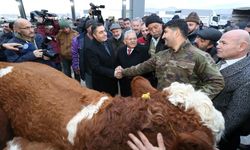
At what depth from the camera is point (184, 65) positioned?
8.52ft

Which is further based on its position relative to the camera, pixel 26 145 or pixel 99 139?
pixel 26 145

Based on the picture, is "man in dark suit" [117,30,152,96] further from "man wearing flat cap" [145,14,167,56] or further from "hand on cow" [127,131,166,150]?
"hand on cow" [127,131,166,150]

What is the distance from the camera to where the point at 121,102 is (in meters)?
1.41

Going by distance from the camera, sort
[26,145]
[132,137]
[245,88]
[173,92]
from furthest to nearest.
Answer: [245,88] → [26,145] → [173,92] → [132,137]

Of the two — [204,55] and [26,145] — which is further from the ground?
[204,55]

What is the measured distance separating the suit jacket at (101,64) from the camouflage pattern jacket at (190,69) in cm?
132

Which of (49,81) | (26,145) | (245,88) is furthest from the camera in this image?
(245,88)

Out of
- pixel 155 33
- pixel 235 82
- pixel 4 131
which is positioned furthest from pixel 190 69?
pixel 4 131

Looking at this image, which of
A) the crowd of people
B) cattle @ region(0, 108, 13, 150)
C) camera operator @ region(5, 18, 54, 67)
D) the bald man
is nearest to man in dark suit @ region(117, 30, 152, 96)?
the crowd of people

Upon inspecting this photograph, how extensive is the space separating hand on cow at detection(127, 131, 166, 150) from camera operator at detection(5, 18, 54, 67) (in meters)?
2.51

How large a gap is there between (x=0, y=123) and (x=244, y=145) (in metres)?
3.39

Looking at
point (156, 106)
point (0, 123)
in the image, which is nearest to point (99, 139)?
point (156, 106)

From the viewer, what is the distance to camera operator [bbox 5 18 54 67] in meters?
3.45

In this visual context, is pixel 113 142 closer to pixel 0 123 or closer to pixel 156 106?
pixel 156 106
